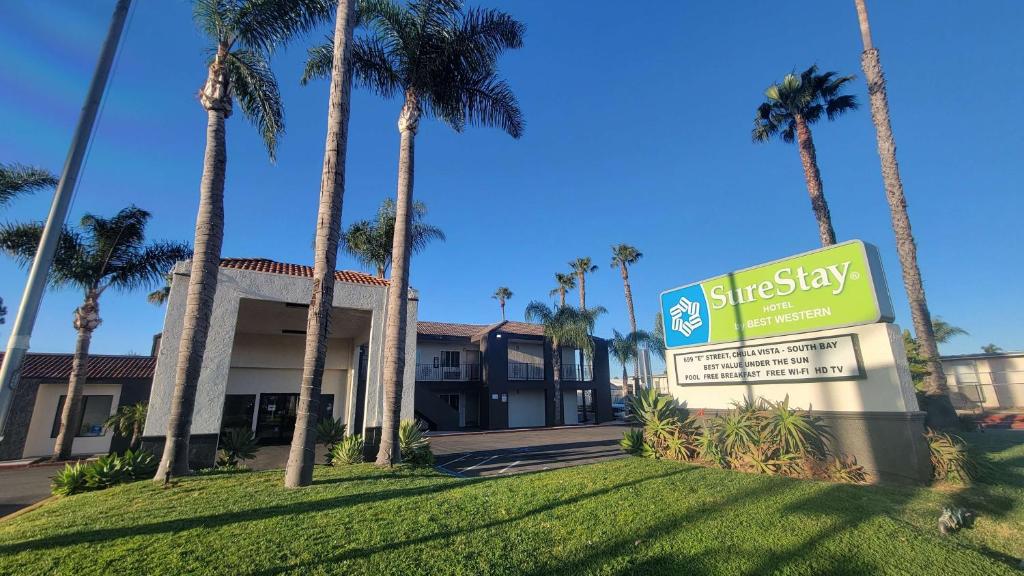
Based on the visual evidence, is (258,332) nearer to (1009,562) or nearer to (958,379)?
(1009,562)

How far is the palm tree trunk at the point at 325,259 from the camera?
25.1ft

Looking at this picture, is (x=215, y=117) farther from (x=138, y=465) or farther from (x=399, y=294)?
(x=138, y=465)

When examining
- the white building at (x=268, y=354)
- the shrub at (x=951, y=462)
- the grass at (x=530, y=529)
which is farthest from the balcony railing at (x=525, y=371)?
the shrub at (x=951, y=462)

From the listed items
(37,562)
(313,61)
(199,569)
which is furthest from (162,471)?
(313,61)

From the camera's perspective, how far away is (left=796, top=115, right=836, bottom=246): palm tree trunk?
15.2 m

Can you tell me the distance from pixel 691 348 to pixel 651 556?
738 cm

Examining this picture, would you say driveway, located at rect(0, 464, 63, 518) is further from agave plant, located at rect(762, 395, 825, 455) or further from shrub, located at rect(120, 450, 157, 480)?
agave plant, located at rect(762, 395, 825, 455)

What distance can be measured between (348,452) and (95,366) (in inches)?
703

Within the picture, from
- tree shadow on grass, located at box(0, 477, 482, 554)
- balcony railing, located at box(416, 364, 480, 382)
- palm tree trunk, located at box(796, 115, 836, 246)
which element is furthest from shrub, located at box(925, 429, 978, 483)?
balcony railing, located at box(416, 364, 480, 382)

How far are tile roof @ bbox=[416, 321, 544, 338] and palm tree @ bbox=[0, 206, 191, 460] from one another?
1640 cm

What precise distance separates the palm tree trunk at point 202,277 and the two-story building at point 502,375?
1958cm

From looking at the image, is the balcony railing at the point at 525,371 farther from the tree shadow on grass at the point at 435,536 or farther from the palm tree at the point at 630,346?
the tree shadow on grass at the point at 435,536

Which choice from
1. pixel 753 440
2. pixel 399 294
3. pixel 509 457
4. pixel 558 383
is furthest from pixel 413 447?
pixel 558 383

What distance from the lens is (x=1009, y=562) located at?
4.29 meters
